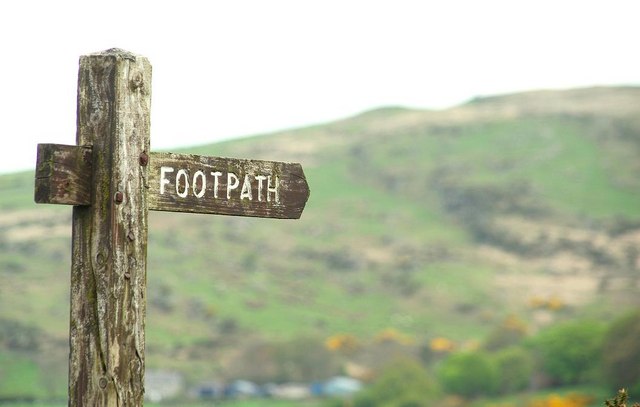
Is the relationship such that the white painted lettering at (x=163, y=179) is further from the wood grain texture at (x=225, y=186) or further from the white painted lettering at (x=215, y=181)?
the white painted lettering at (x=215, y=181)

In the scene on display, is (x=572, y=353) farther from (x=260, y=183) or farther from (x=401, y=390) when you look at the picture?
(x=260, y=183)

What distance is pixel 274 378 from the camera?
12888 centimetres

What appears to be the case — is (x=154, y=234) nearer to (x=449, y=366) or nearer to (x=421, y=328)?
(x=421, y=328)

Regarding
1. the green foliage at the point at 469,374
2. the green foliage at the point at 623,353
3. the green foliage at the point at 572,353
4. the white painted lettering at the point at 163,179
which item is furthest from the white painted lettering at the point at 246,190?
the green foliage at the point at 469,374

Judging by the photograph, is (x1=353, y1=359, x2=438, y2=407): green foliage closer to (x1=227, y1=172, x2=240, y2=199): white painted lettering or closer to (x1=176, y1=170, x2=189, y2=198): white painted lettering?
(x1=227, y1=172, x2=240, y2=199): white painted lettering

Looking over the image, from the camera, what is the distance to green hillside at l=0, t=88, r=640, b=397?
429ft

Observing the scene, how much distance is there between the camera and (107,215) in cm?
586

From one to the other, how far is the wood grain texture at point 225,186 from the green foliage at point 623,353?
10392cm

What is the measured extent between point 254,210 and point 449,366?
115812 millimetres

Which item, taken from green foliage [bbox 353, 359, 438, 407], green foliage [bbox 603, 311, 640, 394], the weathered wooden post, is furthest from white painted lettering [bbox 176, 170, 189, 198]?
green foliage [bbox 353, 359, 438, 407]

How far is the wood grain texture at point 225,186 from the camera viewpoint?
6215 mm

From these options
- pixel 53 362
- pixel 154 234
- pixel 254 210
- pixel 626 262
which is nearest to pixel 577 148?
pixel 626 262

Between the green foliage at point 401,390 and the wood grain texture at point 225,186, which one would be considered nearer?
the wood grain texture at point 225,186

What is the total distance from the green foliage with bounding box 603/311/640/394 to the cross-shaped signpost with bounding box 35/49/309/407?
10490 cm
